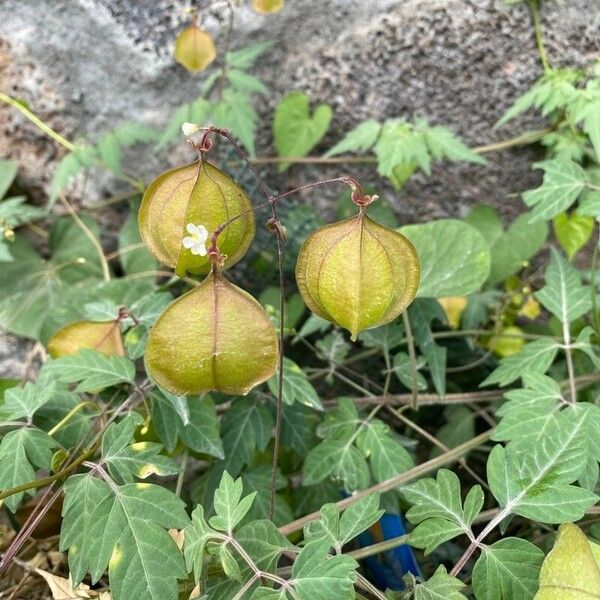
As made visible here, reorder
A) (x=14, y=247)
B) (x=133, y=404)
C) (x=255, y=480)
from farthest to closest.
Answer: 1. (x=14, y=247)
2. (x=255, y=480)
3. (x=133, y=404)

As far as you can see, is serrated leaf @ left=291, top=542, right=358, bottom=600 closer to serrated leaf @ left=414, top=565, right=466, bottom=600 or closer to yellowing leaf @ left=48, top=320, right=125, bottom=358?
serrated leaf @ left=414, top=565, right=466, bottom=600

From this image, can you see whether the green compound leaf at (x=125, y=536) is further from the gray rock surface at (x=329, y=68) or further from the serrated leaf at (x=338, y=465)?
the gray rock surface at (x=329, y=68)

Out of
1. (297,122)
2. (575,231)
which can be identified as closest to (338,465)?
(575,231)

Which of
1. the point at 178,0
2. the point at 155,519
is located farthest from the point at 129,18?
the point at 155,519

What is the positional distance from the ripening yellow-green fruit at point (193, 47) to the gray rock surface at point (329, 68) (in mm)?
176

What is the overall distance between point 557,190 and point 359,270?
53 cm

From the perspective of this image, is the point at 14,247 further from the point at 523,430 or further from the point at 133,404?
the point at 523,430

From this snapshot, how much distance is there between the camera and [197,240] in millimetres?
708

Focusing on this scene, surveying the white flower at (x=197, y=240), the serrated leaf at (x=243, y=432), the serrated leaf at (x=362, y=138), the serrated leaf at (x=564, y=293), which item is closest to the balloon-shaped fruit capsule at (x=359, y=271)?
the white flower at (x=197, y=240)

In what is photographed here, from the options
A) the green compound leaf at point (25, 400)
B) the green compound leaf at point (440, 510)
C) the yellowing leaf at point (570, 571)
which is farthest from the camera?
the green compound leaf at point (25, 400)

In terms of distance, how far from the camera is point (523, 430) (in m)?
0.87

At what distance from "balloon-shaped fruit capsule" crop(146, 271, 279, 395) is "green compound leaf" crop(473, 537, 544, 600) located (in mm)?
301

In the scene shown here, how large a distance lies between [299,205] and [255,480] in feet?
2.01

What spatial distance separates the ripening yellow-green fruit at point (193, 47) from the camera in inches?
52.4
